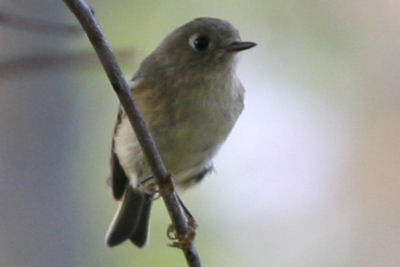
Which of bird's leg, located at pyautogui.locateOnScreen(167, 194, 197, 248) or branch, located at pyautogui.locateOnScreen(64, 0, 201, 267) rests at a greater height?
branch, located at pyautogui.locateOnScreen(64, 0, 201, 267)

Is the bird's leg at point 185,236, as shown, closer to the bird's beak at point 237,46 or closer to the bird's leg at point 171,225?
the bird's leg at point 171,225

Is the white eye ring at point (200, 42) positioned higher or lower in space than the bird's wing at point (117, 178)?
higher

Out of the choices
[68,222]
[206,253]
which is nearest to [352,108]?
[206,253]

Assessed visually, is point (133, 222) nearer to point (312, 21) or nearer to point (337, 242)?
point (337, 242)

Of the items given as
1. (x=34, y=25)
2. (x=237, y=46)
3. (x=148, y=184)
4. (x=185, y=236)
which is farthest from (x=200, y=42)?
(x=34, y=25)

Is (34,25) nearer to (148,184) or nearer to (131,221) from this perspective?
(148,184)

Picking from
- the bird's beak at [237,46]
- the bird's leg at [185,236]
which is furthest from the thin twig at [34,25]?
the bird's beak at [237,46]

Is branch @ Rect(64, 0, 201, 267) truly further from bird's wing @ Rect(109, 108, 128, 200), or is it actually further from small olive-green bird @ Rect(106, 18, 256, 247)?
Result: bird's wing @ Rect(109, 108, 128, 200)

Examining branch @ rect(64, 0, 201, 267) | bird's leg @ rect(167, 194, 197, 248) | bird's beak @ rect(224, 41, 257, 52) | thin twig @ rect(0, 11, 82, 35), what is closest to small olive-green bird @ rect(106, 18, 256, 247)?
bird's beak @ rect(224, 41, 257, 52)
